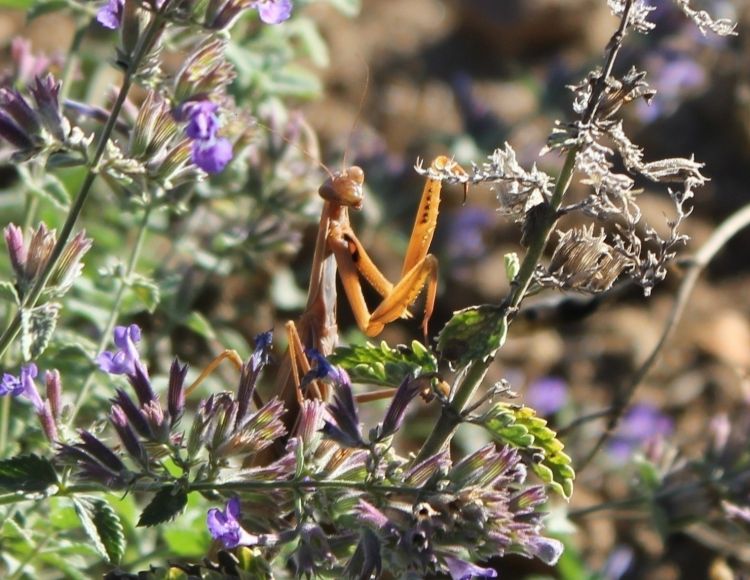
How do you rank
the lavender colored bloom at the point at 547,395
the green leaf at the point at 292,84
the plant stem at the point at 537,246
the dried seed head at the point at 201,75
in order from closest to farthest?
1. the plant stem at the point at 537,246
2. the dried seed head at the point at 201,75
3. the green leaf at the point at 292,84
4. the lavender colored bloom at the point at 547,395

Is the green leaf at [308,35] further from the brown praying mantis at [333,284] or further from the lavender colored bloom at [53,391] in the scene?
the lavender colored bloom at [53,391]

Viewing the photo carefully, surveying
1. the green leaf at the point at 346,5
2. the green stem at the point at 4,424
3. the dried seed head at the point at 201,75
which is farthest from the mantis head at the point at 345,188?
the green leaf at the point at 346,5

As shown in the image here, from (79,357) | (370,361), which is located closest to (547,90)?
(79,357)

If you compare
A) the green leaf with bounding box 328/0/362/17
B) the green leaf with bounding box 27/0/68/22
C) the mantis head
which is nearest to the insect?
the mantis head

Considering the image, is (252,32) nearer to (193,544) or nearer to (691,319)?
(193,544)

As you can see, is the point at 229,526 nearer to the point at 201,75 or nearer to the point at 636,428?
the point at 201,75

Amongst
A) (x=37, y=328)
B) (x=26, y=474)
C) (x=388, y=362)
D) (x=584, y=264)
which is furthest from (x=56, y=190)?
(x=584, y=264)

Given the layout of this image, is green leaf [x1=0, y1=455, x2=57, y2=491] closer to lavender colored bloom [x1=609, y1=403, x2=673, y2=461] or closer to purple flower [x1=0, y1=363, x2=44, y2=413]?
purple flower [x1=0, y1=363, x2=44, y2=413]

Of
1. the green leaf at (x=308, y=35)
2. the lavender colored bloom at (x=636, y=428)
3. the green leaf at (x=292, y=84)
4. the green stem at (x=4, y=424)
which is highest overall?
the green leaf at (x=308, y=35)

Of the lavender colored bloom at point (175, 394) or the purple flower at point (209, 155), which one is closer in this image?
the purple flower at point (209, 155)
